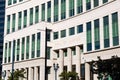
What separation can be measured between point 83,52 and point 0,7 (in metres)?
106

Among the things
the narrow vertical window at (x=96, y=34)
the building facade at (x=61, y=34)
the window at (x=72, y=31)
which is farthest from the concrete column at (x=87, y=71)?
the window at (x=72, y=31)

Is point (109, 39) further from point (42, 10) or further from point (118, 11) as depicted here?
point (42, 10)

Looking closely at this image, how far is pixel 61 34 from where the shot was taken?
2594 inches

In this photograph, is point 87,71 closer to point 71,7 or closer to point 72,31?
point 72,31

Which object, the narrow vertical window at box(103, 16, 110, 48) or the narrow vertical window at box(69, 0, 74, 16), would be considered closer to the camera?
the narrow vertical window at box(103, 16, 110, 48)

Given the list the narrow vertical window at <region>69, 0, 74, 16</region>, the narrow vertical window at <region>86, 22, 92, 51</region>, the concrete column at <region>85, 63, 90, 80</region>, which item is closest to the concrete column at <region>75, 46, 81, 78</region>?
the concrete column at <region>85, 63, 90, 80</region>

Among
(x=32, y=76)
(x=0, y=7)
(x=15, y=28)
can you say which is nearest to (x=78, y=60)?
(x=32, y=76)

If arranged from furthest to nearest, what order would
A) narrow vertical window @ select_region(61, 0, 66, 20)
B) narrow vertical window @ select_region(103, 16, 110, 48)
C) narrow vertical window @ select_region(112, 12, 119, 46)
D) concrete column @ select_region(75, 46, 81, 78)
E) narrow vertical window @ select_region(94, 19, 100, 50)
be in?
narrow vertical window @ select_region(61, 0, 66, 20) → concrete column @ select_region(75, 46, 81, 78) → narrow vertical window @ select_region(94, 19, 100, 50) → narrow vertical window @ select_region(103, 16, 110, 48) → narrow vertical window @ select_region(112, 12, 119, 46)

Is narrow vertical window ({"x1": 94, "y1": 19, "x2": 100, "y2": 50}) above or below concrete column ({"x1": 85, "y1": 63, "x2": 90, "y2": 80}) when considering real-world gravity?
above

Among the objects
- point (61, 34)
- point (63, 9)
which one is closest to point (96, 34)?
point (61, 34)

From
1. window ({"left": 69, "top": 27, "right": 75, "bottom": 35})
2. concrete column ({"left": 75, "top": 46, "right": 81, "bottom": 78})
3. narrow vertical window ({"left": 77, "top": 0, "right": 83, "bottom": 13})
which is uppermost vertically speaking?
narrow vertical window ({"left": 77, "top": 0, "right": 83, "bottom": 13})

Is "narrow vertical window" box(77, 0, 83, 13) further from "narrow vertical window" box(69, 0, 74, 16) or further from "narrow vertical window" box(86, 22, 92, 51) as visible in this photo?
"narrow vertical window" box(86, 22, 92, 51)

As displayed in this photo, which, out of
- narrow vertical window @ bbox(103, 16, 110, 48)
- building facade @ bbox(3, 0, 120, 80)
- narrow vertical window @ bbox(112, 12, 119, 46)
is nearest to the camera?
narrow vertical window @ bbox(112, 12, 119, 46)

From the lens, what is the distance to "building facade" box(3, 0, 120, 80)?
173 feet
